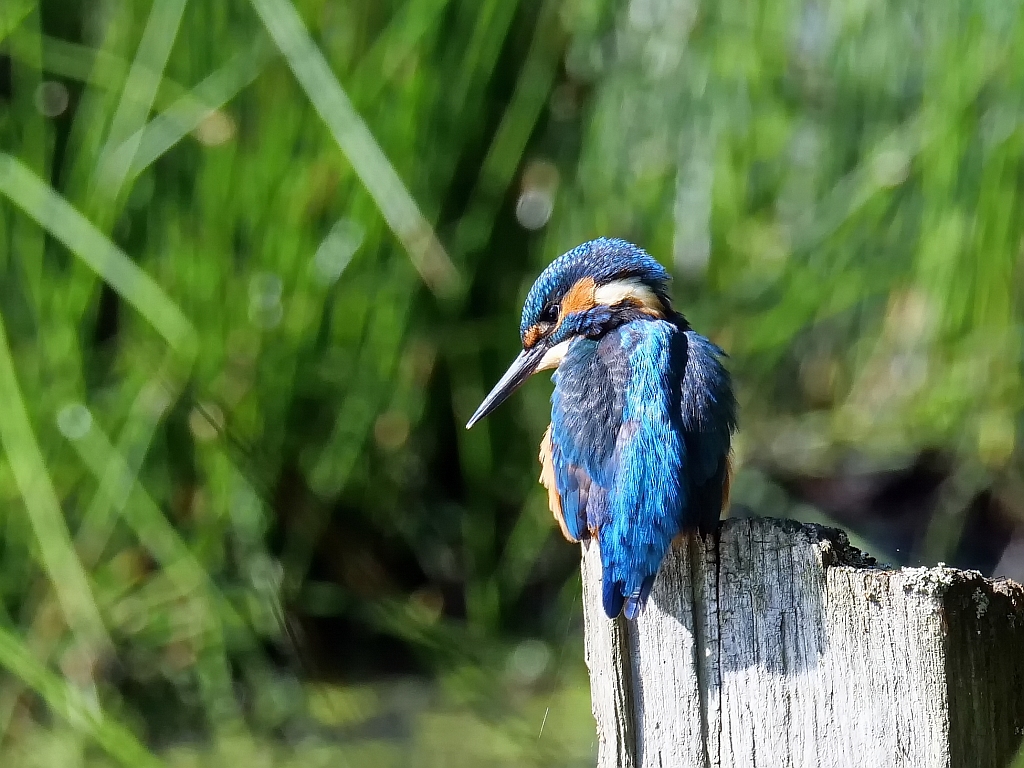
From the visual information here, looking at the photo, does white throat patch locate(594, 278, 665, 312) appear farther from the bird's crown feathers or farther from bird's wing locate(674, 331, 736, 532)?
bird's wing locate(674, 331, 736, 532)

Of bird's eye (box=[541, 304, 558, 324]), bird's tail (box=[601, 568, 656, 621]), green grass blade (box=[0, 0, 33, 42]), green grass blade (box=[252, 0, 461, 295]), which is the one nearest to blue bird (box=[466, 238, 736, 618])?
bird's tail (box=[601, 568, 656, 621])

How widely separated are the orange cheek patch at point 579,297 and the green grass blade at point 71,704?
131cm

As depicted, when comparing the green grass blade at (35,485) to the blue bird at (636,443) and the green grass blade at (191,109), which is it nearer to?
the green grass blade at (191,109)

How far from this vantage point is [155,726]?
3.09 meters

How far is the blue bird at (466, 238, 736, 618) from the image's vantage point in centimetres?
140

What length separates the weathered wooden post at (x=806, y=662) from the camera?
1.19 m

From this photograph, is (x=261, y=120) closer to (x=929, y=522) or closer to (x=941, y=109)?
(x=941, y=109)

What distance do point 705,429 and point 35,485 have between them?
5.88 feet

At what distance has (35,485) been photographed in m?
2.69

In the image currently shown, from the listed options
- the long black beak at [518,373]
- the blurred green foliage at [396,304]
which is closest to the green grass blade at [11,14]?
the blurred green foliage at [396,304]

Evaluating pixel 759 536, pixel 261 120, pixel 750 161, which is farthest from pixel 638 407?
pixel 750 161

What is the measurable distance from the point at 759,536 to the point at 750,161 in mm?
2186

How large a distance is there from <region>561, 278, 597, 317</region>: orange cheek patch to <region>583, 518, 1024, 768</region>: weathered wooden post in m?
0.79

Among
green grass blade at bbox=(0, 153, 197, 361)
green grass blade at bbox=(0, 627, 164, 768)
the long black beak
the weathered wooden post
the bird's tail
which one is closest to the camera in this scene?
the weathered wooden post
